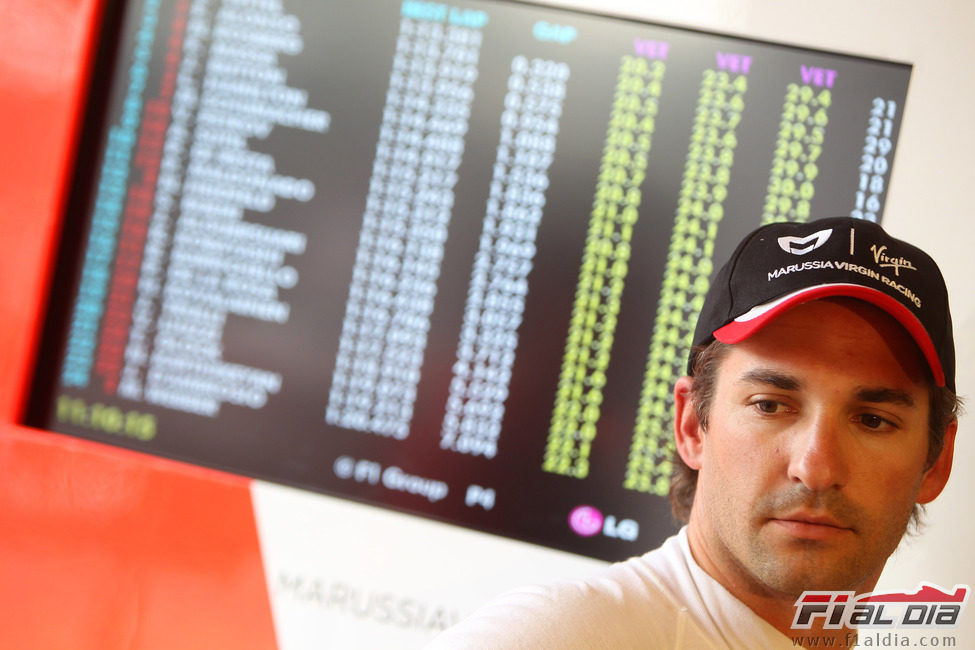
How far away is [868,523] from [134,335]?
100 cm

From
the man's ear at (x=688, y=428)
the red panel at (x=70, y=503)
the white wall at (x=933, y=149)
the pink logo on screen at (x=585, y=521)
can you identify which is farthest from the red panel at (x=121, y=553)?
the white wall at (x=933, y=149)

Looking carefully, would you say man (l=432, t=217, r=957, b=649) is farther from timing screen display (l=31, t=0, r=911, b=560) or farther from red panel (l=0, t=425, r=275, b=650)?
red panel (l=0, t=425, r=275, b=650)

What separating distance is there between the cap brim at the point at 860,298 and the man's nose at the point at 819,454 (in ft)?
0.31

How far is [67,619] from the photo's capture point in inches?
50.4

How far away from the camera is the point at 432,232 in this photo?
121 centimetres

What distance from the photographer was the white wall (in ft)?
3.31

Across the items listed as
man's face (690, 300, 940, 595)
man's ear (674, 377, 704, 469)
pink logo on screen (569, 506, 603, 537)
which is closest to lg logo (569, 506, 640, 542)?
pink logo on screen (569, 506, 603, 537)

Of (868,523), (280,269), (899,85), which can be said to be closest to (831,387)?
(868,523)

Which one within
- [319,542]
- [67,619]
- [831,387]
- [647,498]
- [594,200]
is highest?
[594,200]

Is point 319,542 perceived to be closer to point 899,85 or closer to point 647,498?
point 647,498

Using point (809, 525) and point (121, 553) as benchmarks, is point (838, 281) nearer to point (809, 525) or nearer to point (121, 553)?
point (809, 525)

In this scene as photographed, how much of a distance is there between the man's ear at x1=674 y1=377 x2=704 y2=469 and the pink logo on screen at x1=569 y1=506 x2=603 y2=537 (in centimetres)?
23

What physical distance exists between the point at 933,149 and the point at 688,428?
0.49 m

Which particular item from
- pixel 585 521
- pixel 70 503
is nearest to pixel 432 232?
pixel 585 521
